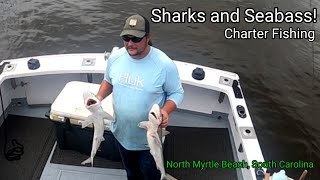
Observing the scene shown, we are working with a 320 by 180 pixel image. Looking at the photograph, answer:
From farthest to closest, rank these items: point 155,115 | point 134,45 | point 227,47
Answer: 1. point 227,47
2. point 134,45
3. point 155,115

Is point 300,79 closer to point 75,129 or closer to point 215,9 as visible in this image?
point 215,9

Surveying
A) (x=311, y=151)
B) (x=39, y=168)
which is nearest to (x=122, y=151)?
(x=39, y=168)

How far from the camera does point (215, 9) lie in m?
13.6

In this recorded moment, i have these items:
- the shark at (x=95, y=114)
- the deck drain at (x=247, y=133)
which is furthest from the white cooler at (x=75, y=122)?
the deck drain at (x=247, y=133)

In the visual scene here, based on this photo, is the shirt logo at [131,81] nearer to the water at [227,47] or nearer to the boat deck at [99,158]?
the boat deck at [99,158]

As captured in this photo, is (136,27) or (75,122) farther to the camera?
(75,122)

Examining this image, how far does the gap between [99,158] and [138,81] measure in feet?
7.10

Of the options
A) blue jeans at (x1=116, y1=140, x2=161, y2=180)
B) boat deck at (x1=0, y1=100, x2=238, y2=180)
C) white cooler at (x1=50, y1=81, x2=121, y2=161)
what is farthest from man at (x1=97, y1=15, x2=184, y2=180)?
boat deck at (x1=0, y1=100, x2=238, y2=180)

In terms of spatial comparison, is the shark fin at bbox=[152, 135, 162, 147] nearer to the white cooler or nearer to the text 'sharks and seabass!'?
the white cooler

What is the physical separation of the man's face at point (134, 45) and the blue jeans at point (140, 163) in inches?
41.8

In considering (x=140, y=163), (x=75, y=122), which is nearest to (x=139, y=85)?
(x=140, y=163)

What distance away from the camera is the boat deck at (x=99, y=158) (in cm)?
480

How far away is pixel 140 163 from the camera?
12.2ft

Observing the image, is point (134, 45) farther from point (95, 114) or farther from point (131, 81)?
point (95, 114)
